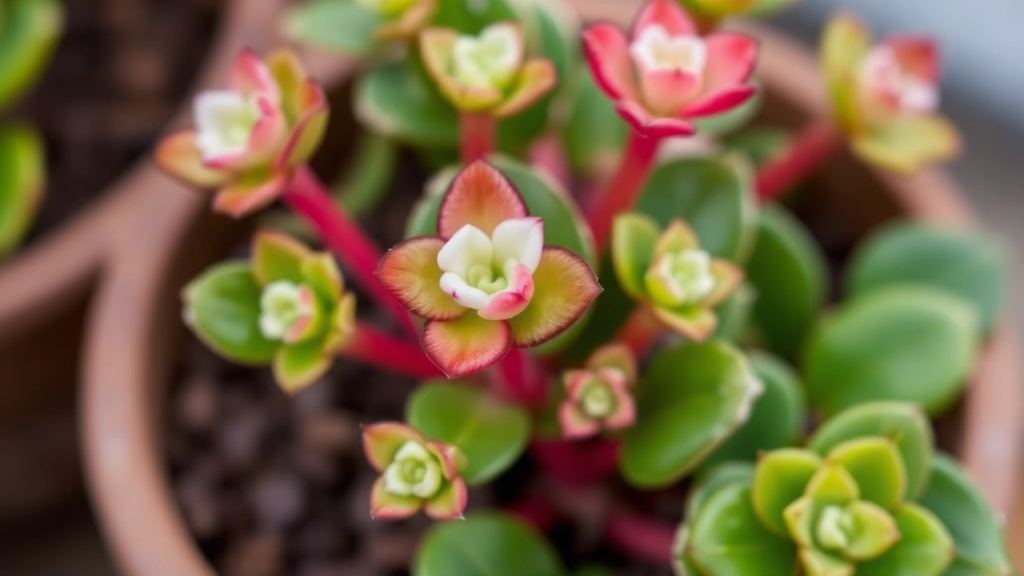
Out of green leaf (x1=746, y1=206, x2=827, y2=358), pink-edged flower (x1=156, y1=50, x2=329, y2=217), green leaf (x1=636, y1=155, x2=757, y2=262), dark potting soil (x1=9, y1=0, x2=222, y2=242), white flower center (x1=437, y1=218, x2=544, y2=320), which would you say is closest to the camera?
white flower center (x1=437, y1=218, x2=544, y2=320)

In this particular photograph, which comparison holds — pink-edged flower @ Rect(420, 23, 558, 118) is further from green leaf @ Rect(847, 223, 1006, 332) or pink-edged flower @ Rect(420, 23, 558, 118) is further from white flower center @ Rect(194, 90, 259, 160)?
green leaf @ Rect(847, 223, 1006, 332)

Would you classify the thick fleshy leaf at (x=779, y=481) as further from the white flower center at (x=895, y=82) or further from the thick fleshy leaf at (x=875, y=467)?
the white flower center at (x=895, y=82)

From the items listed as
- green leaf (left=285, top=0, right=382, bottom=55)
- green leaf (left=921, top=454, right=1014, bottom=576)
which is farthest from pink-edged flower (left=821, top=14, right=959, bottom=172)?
green leaf (left=285, top=0, right=382, bottom=55)

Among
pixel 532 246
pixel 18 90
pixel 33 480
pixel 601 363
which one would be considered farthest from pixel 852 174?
pixel 33 480

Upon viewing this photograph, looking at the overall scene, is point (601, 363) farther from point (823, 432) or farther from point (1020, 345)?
point (1020, 345)

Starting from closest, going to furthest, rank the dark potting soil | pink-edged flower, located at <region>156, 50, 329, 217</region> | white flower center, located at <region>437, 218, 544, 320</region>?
white flower center, located at <region>437, 218, 544, 320</region>, pink-edged flower, located at <region>156, 50, 329, 217</region>, the dark potting soil

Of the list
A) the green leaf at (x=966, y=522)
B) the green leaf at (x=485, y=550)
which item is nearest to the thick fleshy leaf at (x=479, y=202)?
the green leaf at (x=485, y=550)

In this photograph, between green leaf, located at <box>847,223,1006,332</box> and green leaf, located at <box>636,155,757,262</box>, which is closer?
Result: green leaf, located at <box>636,155,757,262</box>
